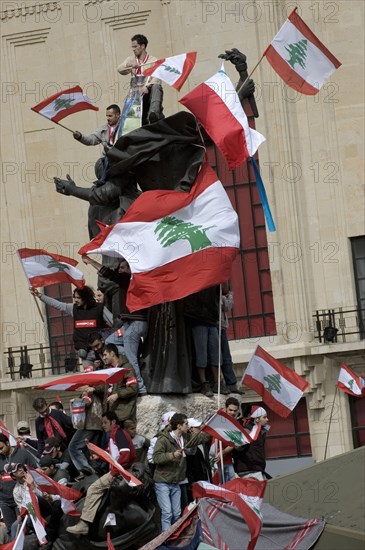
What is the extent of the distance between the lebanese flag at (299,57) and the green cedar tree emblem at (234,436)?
13.3ft

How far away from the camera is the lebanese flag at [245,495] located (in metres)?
19.5

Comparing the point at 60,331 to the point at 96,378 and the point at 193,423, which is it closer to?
the point at 193,423

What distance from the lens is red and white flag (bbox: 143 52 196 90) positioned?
23.0 m

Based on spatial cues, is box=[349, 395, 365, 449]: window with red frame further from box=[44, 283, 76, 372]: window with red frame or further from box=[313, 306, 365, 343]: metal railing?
box=[44, 283, 76, 372]: window with red frame

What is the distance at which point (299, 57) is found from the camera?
75.4 ft

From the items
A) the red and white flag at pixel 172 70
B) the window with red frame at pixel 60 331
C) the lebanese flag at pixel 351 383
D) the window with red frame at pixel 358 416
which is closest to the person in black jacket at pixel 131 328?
the red and white flag at pixel 172 70

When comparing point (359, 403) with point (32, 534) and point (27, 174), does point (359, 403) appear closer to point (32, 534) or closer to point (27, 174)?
point (27, 174)

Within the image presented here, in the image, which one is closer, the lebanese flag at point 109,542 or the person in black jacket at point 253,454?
the lebanese flag at point 109,542

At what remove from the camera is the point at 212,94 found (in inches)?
861

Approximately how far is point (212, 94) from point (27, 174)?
27.3m

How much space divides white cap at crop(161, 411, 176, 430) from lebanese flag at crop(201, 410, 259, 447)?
358 mm

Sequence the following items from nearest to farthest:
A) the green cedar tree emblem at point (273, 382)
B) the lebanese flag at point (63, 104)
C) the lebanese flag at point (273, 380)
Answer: the lebanese flag at point (273, 380)
the green cedar tree emblem at point (273, 382)
the lebanese flag at point (63, 104)

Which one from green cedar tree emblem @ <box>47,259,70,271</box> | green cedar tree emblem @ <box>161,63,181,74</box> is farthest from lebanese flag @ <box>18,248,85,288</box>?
green cedar tree emblem @ <box>161,63,181,74</box>

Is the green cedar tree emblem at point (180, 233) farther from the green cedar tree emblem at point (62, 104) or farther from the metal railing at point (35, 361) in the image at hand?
the metal railing at point (35, 361)
